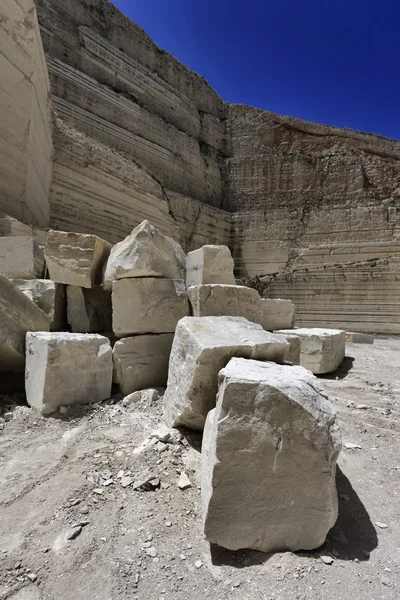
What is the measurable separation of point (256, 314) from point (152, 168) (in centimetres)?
1052

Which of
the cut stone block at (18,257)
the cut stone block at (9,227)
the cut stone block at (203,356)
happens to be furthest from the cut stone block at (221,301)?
the cut stone block at (9,227)

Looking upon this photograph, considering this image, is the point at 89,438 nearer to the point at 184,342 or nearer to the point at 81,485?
the point at 81,485

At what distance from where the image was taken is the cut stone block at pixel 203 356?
5.87 ft

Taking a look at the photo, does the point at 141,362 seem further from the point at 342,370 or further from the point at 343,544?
the point at 342,370

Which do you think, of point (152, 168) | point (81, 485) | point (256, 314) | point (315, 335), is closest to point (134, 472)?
point (81, 485)

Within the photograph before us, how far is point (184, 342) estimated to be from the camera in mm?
2074

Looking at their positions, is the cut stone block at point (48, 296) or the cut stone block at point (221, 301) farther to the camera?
the cut stone block at point (48, 296)

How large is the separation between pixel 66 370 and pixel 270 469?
1584mm

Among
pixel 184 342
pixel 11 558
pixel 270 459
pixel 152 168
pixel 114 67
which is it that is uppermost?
pixel 114 67

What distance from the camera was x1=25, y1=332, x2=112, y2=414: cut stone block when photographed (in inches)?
88.4

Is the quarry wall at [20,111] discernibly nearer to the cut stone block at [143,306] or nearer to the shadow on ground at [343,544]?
the cut stone block at [143,306]

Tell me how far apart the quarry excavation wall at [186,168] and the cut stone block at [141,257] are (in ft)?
13.0

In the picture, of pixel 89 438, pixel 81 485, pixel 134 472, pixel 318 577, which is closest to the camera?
pixel 318 577

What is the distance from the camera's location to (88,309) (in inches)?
132
